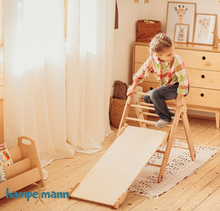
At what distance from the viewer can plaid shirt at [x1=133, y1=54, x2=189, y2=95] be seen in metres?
2.85

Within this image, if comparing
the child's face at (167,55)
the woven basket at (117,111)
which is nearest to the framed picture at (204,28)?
the woven basket at (117,111)

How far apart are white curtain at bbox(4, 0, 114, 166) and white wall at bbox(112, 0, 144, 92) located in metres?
0.42

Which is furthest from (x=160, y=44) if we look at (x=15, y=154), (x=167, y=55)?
(x=15, y=154)

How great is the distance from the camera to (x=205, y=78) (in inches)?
157

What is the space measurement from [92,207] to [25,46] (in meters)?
1.24

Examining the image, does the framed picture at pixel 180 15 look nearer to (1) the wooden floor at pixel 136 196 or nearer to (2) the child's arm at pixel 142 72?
(2) the child's arm at pixel 142 72

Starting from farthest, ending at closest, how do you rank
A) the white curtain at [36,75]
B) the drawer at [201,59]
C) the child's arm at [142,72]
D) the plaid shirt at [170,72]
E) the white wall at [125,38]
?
the white wall at [125,38] → the drawer at [201,59] → the child's arm at [142,72] → the plaid shirt at [170,72] → the white curtain at [36,75]

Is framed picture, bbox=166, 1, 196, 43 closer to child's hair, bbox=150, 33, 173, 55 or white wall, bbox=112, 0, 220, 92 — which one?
white wall, bbox=112, 0, 220, 92

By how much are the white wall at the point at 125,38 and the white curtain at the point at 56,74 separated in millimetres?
416

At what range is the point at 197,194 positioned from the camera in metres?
2.69

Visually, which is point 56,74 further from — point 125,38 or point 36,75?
point 125,38

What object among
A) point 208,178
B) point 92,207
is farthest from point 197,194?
point 92,207

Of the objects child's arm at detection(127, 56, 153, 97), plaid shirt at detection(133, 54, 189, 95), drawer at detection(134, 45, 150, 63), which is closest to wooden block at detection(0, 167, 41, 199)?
child's arm at detection(127, 56, 153, 97)

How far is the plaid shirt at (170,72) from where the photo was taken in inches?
112
